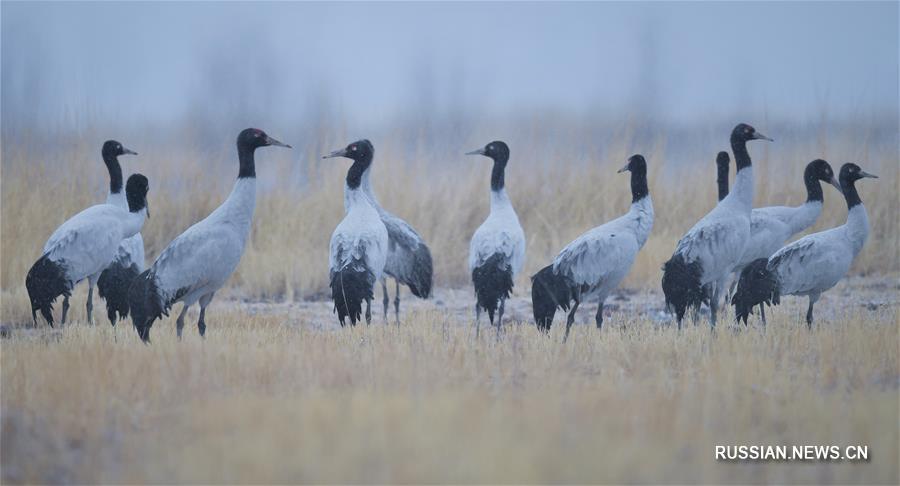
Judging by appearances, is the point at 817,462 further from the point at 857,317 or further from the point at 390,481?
the point at 857,317

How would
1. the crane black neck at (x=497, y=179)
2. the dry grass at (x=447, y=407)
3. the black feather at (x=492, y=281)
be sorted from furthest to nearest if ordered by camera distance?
the crane black neck at (x=497, y=179) < the black feather at (x=492, y=281) < the dry grass at (x=447, y=407)

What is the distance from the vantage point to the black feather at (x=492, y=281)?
9.09 m

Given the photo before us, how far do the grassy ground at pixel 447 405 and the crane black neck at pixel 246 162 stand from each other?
1387 mm

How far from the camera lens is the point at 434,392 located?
20.1ft

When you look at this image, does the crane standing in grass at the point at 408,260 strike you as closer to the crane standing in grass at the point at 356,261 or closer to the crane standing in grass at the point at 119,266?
the crane standing in grass at the point at 356,261

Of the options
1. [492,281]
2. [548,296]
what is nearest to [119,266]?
[492,281]

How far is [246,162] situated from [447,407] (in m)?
3.91

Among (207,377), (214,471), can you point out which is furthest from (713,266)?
(214,471)

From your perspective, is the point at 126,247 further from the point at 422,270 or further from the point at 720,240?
the point at 720,240

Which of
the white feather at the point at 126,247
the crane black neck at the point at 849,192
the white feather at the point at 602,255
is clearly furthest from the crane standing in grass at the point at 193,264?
the crane black neck at the point at 849,192

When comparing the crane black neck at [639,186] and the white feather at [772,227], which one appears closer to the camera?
the crane black neck at [639,186]

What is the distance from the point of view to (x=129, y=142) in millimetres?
15594

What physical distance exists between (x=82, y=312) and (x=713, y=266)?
262 inches

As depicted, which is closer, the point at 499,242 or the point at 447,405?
the point at 447,405
